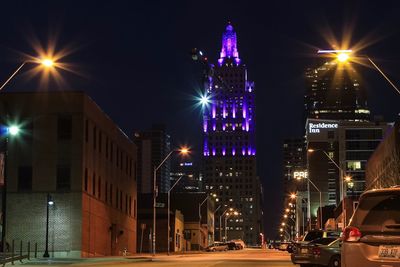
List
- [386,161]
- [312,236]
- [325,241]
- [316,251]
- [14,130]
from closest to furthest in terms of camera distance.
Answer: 1. [316,251]
2. [325,241]
3. [312,236]
4. [14,130]
5. [386,161]

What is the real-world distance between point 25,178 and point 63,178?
9.61ft

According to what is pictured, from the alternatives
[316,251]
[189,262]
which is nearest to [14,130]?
[189,262]

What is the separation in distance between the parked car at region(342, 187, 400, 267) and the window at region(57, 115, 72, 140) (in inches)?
1797

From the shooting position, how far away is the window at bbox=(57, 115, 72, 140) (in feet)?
178

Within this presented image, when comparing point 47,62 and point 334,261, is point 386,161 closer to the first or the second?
point 334,261

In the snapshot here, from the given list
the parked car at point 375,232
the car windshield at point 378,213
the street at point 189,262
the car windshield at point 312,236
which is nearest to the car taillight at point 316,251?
the car windshield at point 312,236

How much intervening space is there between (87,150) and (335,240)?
1237 inches

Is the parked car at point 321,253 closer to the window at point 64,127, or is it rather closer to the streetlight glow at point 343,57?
the streetlight glow at point 343,57

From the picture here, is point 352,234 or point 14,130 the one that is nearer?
point 352,234

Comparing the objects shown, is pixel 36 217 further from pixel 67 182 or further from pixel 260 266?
pixel 260 266

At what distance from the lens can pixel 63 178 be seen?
175 ft

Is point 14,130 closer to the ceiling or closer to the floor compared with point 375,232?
closer to the ceiling

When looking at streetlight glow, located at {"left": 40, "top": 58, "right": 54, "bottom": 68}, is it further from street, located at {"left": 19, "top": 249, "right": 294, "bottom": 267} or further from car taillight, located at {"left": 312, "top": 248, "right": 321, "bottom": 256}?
car taillight, located at {"left": 312, "top": 248, "right": 321, "bottom": 256}

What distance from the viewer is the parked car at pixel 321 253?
27172mm
